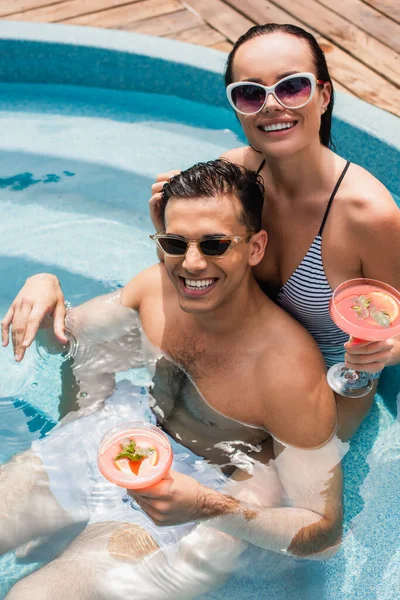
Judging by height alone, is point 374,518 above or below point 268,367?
below

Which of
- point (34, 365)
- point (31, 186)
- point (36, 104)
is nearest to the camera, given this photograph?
point (34, 365)

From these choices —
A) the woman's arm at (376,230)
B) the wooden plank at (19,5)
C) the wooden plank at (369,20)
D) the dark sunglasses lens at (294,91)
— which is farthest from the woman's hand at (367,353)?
the wooden plank at (19,5)

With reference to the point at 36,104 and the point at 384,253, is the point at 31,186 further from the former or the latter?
the point at 384,253

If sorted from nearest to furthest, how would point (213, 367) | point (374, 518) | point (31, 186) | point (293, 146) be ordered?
point (293, 146) → point (213, 367) → point (374, 518) → point (31, 186)

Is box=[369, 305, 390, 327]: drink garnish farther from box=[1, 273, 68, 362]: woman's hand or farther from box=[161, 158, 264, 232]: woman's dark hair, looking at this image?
box=[1, 273, 68, 362]: woman's hand

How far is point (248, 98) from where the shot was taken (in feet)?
8.32

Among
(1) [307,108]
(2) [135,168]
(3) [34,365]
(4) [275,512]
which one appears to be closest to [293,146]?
(1) [307,108]

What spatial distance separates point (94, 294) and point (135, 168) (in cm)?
109

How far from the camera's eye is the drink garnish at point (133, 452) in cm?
211

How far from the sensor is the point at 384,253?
8.48 ft

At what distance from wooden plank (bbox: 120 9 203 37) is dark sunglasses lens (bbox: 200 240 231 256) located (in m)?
3.53

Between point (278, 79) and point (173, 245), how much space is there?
2.17 ft

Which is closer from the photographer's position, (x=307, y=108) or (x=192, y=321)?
(x=307, y=108)

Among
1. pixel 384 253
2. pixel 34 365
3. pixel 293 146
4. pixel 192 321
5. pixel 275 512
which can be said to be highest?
pixel 293 146
